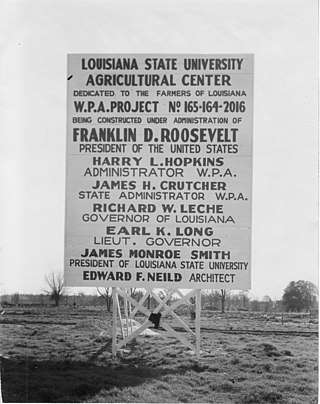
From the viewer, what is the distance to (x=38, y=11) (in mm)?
5922

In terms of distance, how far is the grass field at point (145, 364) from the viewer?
5.99 meters

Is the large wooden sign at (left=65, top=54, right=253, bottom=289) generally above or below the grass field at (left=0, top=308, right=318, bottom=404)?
above

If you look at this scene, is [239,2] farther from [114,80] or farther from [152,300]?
[152,300]

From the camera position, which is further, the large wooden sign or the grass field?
the grass field

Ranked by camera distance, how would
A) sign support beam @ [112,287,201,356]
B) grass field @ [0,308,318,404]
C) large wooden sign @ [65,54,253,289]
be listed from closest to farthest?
large wooden sign @ [65,54,253,289]
grass field @ [0,308,318,404]
sign support beam @ [112,287,201,356]

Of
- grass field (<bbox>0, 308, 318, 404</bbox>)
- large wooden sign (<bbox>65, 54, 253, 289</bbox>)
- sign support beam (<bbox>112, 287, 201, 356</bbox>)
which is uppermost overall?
large wooden sign (<bbox>65, 54, 253, 289</bbox>)

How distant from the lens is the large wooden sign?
5758 mm

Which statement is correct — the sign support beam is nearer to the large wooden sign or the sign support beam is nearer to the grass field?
the grass field

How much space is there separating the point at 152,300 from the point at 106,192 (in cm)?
222

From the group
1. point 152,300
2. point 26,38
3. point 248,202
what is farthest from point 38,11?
point 152,300

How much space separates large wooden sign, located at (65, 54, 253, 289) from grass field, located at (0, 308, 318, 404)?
58.6 inches

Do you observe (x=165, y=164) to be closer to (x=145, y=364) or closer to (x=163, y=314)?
(x=163, y=314)

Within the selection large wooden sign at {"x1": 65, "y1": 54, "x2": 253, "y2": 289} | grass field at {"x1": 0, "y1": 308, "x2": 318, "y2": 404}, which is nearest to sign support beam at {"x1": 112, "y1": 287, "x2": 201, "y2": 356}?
grass field at {"x1": 0, "y1": 308, "x2": 318, "y2": 404}

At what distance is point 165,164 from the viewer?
577 cm
